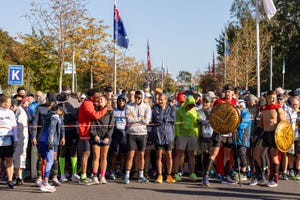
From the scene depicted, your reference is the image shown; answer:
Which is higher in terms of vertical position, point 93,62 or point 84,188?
point 93,62

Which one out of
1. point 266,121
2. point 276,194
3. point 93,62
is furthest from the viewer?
point 93,62

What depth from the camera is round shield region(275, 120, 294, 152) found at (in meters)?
10.6

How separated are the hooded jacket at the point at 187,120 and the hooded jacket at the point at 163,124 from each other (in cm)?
21

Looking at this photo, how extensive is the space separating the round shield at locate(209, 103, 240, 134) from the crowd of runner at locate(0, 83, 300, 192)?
0.37m

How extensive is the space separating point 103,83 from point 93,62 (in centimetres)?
1849

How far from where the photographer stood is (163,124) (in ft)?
38.4

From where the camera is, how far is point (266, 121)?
10906mm

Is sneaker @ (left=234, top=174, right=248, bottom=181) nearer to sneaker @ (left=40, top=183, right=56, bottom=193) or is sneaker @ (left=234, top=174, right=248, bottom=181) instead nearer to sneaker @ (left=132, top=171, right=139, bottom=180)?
sneaker @ (left=132, top=171, right=139, bottom=180)

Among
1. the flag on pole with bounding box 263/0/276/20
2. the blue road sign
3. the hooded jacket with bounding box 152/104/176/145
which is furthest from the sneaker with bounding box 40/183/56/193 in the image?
the flag on pole with bounding box 263/0/276/20

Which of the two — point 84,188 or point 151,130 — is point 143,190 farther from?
point 151,130

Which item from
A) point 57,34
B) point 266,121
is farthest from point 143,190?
point 57,34

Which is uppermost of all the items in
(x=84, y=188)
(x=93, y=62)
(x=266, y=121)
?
(x=93, y=62)

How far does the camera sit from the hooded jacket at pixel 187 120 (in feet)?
39.0

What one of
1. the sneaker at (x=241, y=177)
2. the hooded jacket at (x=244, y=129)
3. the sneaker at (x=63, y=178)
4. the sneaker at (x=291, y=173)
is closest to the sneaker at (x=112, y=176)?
the sneaker at (x=63, y=178)
